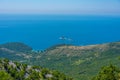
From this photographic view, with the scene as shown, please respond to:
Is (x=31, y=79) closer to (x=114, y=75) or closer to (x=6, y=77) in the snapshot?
(x=6, y=77)

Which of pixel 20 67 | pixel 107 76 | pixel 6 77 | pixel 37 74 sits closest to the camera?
pixel 6 77

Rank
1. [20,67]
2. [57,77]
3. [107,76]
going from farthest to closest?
[20,67] < [57,77] < [107,76]

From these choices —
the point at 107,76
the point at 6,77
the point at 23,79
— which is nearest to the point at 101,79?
the point at 107,76

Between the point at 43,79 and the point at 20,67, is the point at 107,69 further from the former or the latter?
the point at 20,67

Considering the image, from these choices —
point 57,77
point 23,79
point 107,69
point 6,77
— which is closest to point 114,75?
point 107,69

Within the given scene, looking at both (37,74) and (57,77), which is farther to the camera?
(57,77)

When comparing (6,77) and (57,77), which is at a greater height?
(6,77)

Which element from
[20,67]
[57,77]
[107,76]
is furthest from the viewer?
[20,67]

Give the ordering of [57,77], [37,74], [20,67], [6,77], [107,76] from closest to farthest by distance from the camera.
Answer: [6,77] → [107,76] → [37,74] → [57,77] → [20,67]

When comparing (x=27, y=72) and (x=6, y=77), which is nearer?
(x=6, y=77)
